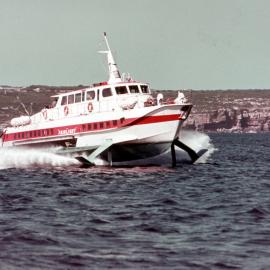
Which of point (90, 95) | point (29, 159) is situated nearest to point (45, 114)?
point (29, 159)

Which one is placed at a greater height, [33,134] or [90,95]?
[90,95]

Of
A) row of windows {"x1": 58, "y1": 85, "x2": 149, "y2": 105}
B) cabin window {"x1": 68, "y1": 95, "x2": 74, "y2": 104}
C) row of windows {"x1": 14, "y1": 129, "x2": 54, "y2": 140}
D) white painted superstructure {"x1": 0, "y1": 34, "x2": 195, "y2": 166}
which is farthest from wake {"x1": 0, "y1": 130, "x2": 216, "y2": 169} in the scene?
row of windows {"x1": 58, "y1": 85, "x2": 149, "y2": 105}

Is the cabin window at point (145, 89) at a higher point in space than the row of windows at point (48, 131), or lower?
higher

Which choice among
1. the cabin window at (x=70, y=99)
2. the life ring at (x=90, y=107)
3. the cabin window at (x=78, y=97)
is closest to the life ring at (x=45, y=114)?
the cabin window at (x=70, y=99)

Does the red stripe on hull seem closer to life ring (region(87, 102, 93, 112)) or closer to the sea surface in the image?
life ring (region(87, 102, 93, 112))

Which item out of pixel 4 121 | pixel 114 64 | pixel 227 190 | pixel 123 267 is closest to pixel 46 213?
pixel 123 267

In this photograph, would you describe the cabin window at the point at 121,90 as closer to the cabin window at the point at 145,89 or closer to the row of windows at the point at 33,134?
the cabin window at the point at 145,89

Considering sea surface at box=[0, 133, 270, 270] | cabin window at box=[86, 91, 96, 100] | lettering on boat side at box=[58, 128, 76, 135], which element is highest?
cabin window at box=[86, 91, 96, 100]

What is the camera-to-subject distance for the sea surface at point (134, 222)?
12.4m

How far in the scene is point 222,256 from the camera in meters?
12.7

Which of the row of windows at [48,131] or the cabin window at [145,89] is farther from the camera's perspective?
the cabin window at [145,89]

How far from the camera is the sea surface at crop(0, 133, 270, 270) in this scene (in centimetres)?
1240

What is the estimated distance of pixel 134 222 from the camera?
654 inches

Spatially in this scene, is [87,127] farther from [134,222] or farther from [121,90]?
[134,222]
